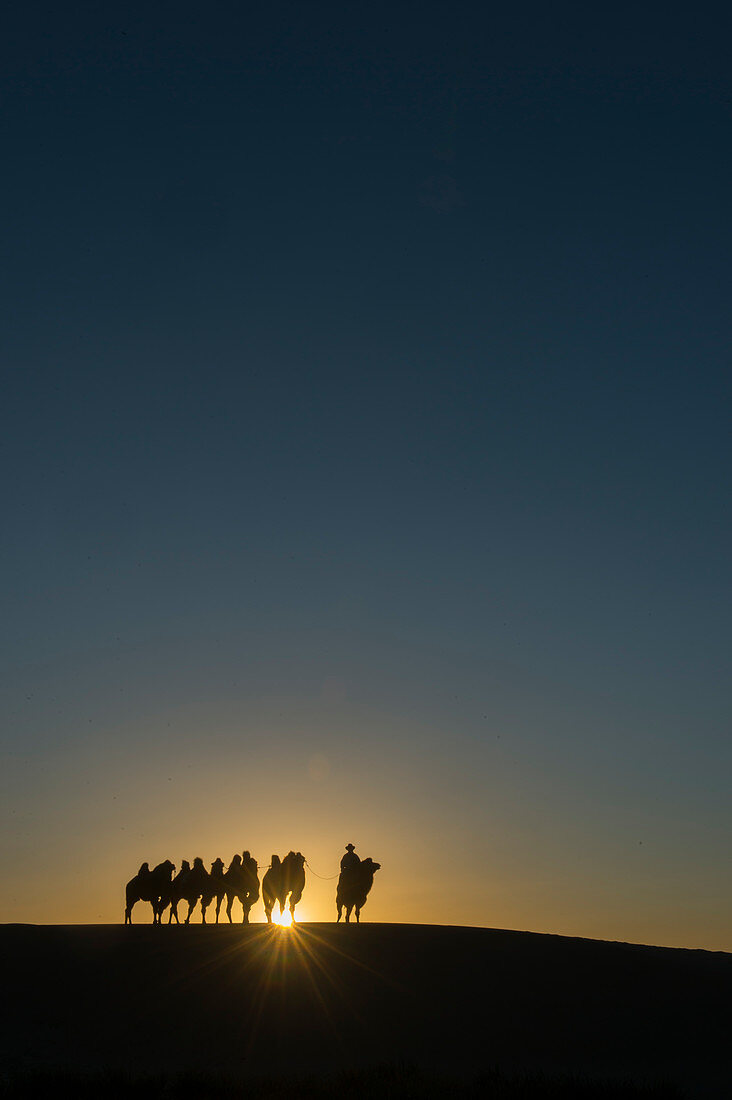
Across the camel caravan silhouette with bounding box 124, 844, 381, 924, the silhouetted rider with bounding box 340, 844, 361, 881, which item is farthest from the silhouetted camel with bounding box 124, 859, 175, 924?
the silhouetted rider with bounding box 340, 844, 361, 881

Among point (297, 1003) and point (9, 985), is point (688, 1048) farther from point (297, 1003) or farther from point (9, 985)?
point (9, 985)

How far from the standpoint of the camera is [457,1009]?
70.7 feet

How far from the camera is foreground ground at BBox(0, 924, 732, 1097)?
18734mm

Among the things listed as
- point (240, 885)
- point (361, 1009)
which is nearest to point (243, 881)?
point (240, 885)

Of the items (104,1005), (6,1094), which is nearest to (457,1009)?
(104,1005)

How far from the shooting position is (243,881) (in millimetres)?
31016

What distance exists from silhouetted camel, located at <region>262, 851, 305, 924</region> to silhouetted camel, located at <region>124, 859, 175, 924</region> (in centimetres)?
271

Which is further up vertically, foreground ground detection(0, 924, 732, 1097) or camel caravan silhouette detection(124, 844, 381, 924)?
camel caravan silhouette detection(124, 844, 381, 924)

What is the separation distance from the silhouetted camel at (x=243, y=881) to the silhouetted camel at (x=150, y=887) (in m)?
1.63

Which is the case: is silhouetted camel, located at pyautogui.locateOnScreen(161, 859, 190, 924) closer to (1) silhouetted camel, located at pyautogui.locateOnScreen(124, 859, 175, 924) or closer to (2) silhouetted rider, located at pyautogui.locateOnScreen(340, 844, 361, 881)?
(1) silhouetted camel, located at pyautogui.locateOnScreen(124, 859, 175, 924)

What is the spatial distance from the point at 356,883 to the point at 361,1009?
26.8 ft

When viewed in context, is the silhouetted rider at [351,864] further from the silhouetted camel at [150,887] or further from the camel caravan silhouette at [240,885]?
the silhouetted camel at [150,887]

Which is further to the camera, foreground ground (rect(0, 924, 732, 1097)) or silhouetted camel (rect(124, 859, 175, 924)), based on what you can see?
silhouetted camel (rect(124, 859, 175, 924))

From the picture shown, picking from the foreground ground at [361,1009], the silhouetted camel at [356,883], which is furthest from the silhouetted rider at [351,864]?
the foreground ground at [361,1009]
